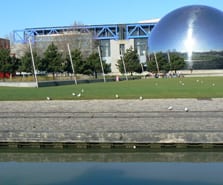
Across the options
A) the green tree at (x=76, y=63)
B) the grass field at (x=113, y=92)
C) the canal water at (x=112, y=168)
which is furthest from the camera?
the green tree at (x=76, y=63)

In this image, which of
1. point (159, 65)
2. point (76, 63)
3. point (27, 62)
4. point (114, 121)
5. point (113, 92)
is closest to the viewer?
point (114, 121)

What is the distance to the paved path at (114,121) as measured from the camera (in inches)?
577

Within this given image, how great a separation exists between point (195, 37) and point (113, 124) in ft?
248

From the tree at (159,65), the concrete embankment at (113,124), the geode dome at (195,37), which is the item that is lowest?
the concrete embankment at (113,124)

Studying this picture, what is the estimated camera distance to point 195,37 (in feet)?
294

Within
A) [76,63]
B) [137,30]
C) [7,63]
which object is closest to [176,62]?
[76,63]

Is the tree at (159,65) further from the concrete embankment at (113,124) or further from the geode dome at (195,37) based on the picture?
the concrete embankment at (113,124)

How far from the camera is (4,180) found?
11.6 m

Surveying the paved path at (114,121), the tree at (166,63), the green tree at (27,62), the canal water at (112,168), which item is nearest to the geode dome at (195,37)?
the tree at (166,63)

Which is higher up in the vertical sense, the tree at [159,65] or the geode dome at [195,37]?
the geode dome at [195,37]

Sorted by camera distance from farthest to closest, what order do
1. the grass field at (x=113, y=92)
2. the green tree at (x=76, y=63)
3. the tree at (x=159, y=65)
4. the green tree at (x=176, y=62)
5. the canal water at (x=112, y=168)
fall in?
the green tree at (x=176, y=62)
the tree at (x=159, y=65)
the green tree at (x=76, y=63)
the grass field at (x=113, y=92)
the canal water at (x=112, y=168)

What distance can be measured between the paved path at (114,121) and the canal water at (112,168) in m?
0.51

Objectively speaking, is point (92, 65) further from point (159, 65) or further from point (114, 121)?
point (114, 121)

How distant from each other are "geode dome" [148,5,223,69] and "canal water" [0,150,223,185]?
7704 centimetres
